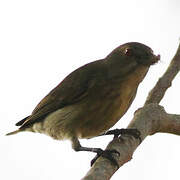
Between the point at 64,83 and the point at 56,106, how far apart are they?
7.3 inches

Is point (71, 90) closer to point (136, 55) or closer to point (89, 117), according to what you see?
point (89, 117)

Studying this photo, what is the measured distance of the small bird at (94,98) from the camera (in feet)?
10.1

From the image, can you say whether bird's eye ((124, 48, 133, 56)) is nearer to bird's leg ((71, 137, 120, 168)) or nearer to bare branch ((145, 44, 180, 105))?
bare branch ((145, 44, 180, 105))

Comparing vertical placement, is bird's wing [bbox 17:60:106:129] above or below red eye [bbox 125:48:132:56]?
below

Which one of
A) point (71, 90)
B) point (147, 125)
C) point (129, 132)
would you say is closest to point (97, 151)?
point (129, 132)

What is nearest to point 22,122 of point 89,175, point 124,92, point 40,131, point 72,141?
point 40,131

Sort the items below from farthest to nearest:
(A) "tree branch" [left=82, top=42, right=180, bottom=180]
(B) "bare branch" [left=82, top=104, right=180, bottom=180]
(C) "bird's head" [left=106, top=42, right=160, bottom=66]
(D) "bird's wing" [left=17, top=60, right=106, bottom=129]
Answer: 1. (D) "bird's wing" [left=17, top=60, right=106, bottom=129]
2. (C) "bird's head" [left=106, top=42, right=160, bottom=66]
3. (B) "bare branch" [left=82, top=104, right=180, bottom=180]
4. (A) "tree branch" [left=82, top=42, right=180, bottom=180]

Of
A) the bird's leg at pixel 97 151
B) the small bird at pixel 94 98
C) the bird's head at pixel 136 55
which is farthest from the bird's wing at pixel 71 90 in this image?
the bird's leg at pixel 97 151

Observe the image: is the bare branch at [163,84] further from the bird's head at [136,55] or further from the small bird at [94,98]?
the bird's head at [136,55]

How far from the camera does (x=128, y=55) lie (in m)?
3.14

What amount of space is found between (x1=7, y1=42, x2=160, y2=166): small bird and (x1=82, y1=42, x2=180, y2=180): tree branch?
0.42 ft

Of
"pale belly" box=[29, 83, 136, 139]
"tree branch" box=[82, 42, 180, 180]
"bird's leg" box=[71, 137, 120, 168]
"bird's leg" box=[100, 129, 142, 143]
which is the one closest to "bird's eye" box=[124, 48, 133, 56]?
"pale belly" box=[29, 83, 136, 139]

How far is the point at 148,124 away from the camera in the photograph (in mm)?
3027

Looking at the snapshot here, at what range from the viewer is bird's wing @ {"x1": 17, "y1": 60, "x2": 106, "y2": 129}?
130 inches
